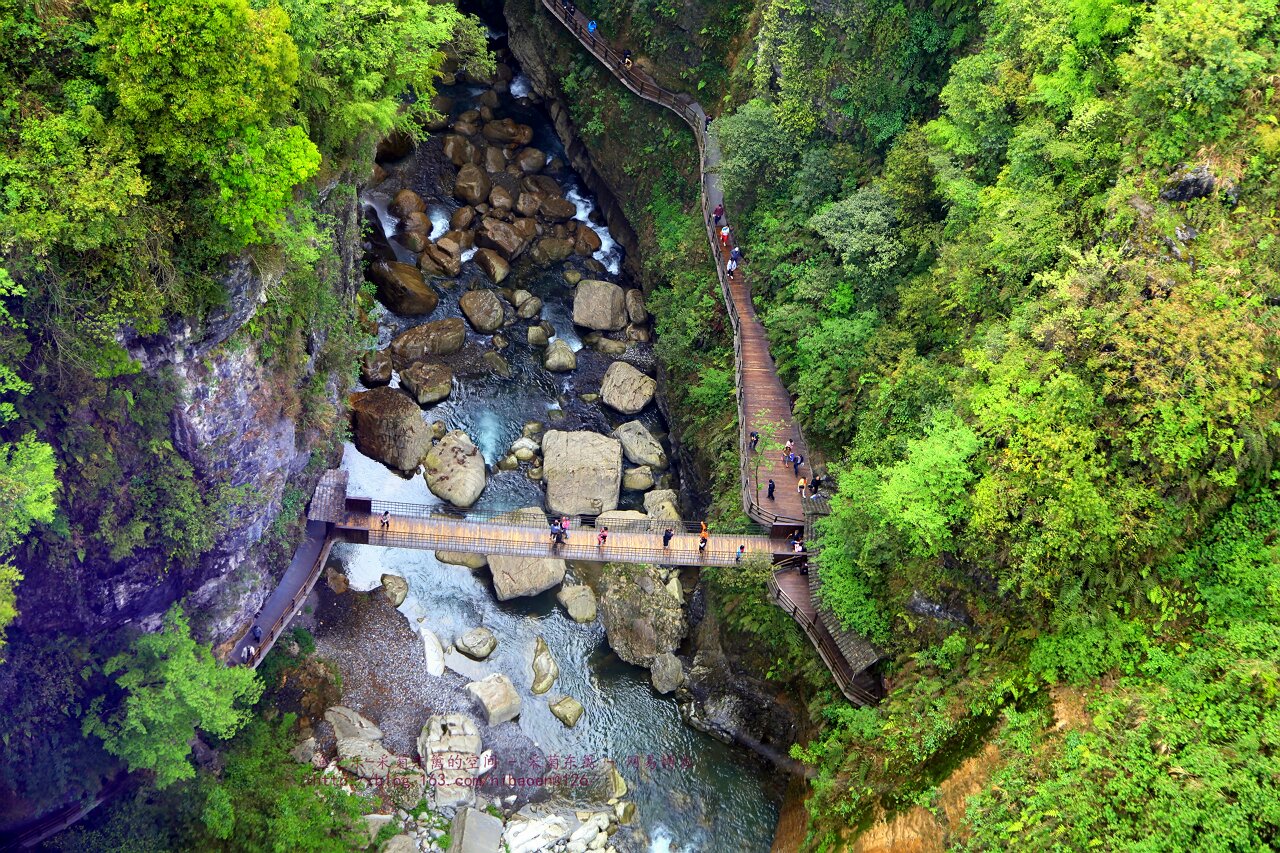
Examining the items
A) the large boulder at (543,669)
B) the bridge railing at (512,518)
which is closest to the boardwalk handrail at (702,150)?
the bridge railing at (512,518)

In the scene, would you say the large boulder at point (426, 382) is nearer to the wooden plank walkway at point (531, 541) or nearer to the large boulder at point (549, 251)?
the wooden plank walkway at point (531, 541)

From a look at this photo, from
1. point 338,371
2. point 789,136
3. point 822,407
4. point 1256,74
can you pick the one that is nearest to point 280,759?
point 338,371

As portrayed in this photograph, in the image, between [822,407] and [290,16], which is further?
[822,407]

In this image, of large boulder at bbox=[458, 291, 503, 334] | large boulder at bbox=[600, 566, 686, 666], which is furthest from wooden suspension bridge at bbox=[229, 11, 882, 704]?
large boulder at bbox=[458, 291, 503, 334]

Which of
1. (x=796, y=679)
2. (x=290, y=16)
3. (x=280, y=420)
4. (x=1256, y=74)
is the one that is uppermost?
(x=1256, y=74)

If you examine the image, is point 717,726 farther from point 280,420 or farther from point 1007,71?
point 1007,71

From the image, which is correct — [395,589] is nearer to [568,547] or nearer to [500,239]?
[568,547]

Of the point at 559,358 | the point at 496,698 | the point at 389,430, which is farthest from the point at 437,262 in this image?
the point at 496,698

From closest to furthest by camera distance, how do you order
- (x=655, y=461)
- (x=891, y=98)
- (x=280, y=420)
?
(x=280, y=420) → (x=891, y=98) → (x=655, y=461)
